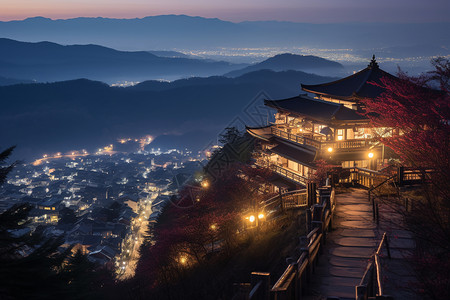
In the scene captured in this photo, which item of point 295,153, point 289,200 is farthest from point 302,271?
point 295,153

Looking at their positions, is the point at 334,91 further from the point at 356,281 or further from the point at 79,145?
the point at 79,145

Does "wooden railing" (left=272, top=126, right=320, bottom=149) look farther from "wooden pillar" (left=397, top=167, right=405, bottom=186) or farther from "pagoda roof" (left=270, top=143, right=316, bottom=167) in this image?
"wooden pillar" (left=397, top=167, right=405, bottom=186)

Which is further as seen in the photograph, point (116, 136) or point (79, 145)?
point (116, 136)

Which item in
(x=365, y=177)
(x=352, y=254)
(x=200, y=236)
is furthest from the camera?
(x=200, y=236)

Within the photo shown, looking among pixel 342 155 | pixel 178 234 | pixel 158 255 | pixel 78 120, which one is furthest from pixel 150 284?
pixel 78 120

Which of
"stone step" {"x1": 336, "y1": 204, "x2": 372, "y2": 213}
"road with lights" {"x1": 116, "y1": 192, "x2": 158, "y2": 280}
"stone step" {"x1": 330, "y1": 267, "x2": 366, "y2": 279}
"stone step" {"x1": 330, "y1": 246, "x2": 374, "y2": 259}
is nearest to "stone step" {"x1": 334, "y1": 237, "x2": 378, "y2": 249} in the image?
"stone step" {"x1": 330, "y1": 246, "x2": 374, "y2": 259}

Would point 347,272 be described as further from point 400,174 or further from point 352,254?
point 400,174
